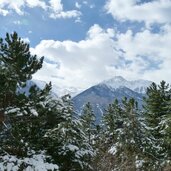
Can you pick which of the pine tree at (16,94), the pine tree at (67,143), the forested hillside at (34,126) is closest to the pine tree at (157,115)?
the forested hillside at (34,126)

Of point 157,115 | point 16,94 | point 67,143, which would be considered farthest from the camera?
point 157,115

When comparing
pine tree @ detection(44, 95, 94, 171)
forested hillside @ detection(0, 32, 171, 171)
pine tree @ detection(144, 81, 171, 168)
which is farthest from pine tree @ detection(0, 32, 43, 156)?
pine tree @ detection(144, 81, 171, 168)

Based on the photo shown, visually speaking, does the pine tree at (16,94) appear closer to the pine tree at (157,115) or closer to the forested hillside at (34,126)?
the forested hillside at (34,126)

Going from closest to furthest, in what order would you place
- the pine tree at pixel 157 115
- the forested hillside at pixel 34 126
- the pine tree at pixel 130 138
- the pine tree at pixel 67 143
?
the forested hillside at pixel 34 126 < the pine tree at pixel 67 143 < the pine tree at pixel 130 138 < the pine tree at pixel 157 115

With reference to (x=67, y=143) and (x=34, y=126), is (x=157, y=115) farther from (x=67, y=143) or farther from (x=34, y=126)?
(x=34, y=126)

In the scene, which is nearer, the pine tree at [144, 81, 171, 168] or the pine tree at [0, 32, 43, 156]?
the pine tree at [0, 32, 43, 156]

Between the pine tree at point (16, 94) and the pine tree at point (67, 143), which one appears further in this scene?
the pine tree at point (67, 143)

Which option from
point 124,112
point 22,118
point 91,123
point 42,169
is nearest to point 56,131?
point 22,118

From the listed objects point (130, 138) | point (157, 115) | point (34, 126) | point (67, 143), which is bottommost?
point (67, 143)

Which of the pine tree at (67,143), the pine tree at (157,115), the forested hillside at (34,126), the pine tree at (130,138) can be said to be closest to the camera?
the forested hillside at (34,126)

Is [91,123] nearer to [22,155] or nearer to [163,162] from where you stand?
[163,162]

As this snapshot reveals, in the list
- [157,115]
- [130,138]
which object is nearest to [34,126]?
[130,138]

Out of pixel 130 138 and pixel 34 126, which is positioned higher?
pixel 130 138

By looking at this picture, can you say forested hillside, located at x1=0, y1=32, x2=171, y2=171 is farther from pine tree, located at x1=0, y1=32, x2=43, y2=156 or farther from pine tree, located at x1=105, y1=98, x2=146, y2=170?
pine tree, located at x1=105, y1=98, x2=146, y2=170
